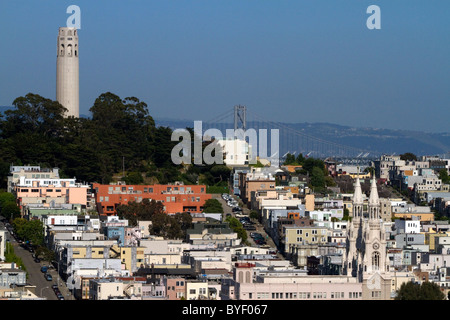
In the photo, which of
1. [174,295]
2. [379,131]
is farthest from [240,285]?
[379,131]

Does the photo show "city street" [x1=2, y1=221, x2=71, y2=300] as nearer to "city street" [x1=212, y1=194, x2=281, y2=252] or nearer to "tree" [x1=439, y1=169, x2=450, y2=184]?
"city street" [x1=212, y1=194, x2=281, y2=252]

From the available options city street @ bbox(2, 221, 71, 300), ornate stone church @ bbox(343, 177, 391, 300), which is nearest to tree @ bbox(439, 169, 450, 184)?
city street @ bbox(2, 221, 71, 300)

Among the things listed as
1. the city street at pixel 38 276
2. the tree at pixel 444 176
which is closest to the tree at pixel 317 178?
the tree at pixel 444 176

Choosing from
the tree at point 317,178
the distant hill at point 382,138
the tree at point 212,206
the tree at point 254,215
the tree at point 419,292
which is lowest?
the tree at point 419,292

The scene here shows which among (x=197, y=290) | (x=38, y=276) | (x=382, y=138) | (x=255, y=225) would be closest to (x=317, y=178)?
(x=255, y=225)

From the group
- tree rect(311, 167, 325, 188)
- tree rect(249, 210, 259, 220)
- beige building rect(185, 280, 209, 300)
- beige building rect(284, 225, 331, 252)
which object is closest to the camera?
beige building rect(185, 280, 209, 300)

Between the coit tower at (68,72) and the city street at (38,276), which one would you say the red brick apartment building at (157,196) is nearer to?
the city street at (38,276)
